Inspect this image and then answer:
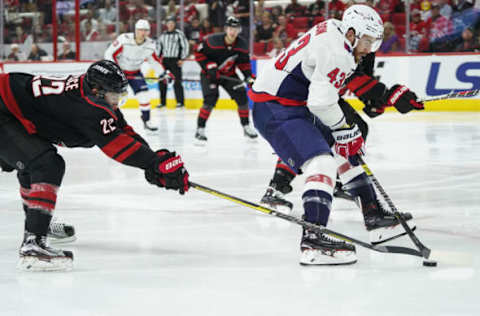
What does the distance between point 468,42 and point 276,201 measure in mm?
7449

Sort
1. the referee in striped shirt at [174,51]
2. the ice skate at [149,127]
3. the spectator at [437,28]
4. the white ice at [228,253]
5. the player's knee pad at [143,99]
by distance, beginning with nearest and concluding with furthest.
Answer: the white ice at [228,253] → the ice skate at [149,127] → the player's knee pad at [143,99] → the spectator at [437,28] → the referee in striped shirt at [174,51]

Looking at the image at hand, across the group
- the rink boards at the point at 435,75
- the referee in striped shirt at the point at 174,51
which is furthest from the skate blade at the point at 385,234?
the referee in striped shirt at the point at 174,51

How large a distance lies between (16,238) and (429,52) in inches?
342

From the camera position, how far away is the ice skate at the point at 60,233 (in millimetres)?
3520

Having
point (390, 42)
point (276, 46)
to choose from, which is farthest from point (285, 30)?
point (390, 42)

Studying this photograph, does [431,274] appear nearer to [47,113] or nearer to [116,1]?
[47,113]

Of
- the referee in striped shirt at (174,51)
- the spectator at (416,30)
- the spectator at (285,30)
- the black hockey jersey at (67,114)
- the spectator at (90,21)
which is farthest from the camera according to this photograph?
the spectator at (90,21)

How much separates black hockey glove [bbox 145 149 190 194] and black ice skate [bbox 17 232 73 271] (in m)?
0.46

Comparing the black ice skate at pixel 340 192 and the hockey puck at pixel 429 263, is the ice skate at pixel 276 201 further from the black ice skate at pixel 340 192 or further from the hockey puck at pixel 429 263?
the hockey puck at pixel 429 263

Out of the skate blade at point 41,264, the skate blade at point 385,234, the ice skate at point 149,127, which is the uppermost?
the skate blade at point 41,264

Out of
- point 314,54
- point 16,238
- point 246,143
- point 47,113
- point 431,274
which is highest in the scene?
point 314,54

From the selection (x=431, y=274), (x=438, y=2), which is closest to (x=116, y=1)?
(x=438, y=2)

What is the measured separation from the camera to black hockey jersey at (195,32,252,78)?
8094mm

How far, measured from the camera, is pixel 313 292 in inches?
103
